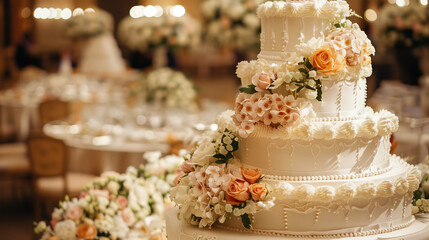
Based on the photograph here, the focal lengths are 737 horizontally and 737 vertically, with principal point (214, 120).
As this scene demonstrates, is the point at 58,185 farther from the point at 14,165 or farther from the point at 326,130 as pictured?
the point at 326,130

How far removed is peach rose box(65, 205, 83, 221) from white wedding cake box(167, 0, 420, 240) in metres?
0.94

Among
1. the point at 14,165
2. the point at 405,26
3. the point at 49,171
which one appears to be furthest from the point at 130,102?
the point at 405,26

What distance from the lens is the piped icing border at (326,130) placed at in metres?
3.34

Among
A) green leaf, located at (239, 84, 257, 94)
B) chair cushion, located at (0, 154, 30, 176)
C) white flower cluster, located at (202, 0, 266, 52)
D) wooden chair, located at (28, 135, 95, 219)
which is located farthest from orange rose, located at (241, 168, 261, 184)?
chair cushion, located at (0, 154, 30, 176)

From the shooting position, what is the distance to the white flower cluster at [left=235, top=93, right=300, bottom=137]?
3.30 meters

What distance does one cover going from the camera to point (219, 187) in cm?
336

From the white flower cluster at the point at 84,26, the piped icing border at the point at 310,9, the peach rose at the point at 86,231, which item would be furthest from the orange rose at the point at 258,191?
the white flower cluster at the point at 84,26

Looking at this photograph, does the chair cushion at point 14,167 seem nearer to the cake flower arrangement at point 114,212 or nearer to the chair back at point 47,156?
the chair back at point 47,156

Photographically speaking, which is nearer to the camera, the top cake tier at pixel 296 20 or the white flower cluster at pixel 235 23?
the top cake tier at pixel 296 20

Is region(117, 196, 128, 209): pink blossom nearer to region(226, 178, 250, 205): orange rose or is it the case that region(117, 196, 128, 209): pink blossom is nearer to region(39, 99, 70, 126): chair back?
region(226, 178, 250, 205): orange rose

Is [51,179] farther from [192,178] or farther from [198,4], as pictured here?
[198,4]

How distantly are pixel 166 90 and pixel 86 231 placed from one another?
407cm

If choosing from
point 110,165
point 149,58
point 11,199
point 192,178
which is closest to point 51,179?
point 110,165

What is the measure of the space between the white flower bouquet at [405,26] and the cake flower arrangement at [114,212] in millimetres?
6638
